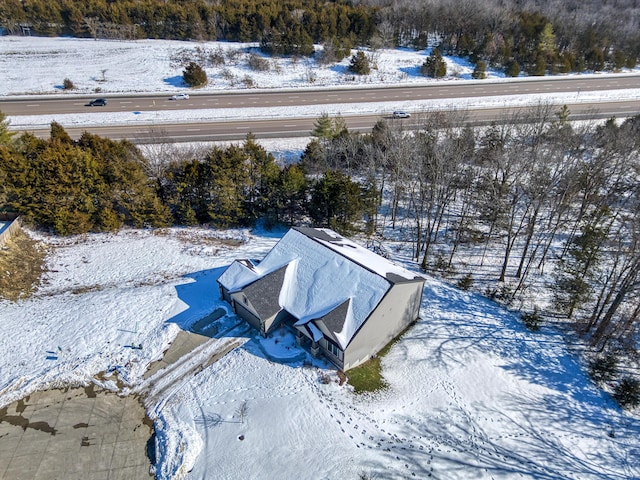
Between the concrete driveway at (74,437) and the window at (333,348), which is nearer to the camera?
the concrete driveway at (74,437)

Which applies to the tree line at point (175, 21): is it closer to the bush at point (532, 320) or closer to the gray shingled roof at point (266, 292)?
the gray shingled roof at point (266, 292)

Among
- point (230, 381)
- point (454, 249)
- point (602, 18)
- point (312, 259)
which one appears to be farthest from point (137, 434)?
point (602, 18)

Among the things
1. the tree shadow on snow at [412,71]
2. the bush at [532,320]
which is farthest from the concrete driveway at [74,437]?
the tree shadow on snow at [412,71]

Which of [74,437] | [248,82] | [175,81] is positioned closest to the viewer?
[74,437]

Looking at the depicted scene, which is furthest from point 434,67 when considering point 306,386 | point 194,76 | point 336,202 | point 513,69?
point 306,386

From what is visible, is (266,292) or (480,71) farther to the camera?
(480,71)

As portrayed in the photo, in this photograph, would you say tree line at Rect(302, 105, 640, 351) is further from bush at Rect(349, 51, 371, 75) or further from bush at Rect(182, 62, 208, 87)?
bush at Rect(182, 62, 208, 87)

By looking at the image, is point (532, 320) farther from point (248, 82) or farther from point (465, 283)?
point (248, 82)
